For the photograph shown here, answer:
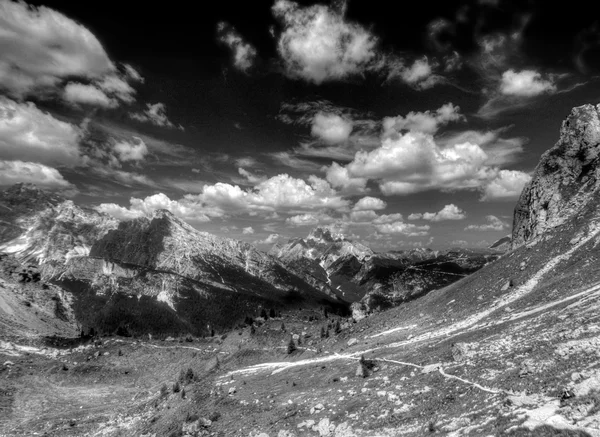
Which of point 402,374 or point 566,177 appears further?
point 566,177

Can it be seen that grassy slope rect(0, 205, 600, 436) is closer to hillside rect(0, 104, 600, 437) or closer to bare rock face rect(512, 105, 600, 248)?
hillside rect(0, 104, 600, 437)

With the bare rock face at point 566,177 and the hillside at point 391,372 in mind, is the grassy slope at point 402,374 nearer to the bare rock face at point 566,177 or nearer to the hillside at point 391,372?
the hillside at point 391,372

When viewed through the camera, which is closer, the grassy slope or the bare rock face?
the grassy slope

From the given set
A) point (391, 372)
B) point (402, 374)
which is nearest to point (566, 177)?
point (391, 372)

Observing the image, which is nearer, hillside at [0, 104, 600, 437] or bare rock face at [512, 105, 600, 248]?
hillside at [0, 104, 600, 437]

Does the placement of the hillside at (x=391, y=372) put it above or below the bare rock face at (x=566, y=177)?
below

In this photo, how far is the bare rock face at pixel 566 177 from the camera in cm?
8875

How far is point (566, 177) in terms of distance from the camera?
320 ft

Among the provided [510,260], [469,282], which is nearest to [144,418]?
[469,282]

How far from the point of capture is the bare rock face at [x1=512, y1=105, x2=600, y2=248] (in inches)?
3494

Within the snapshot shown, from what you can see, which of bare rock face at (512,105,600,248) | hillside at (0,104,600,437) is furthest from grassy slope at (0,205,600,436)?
bare rock face at (512,105,600,248)

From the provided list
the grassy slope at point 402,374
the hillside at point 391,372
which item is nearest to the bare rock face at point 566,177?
the hillside at point 391,372

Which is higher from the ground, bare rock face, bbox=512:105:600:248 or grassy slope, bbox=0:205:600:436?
bare rock face, bbox=512:105:600:248

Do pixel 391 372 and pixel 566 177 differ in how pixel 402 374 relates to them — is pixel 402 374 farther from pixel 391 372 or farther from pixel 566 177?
pixel 566 177
